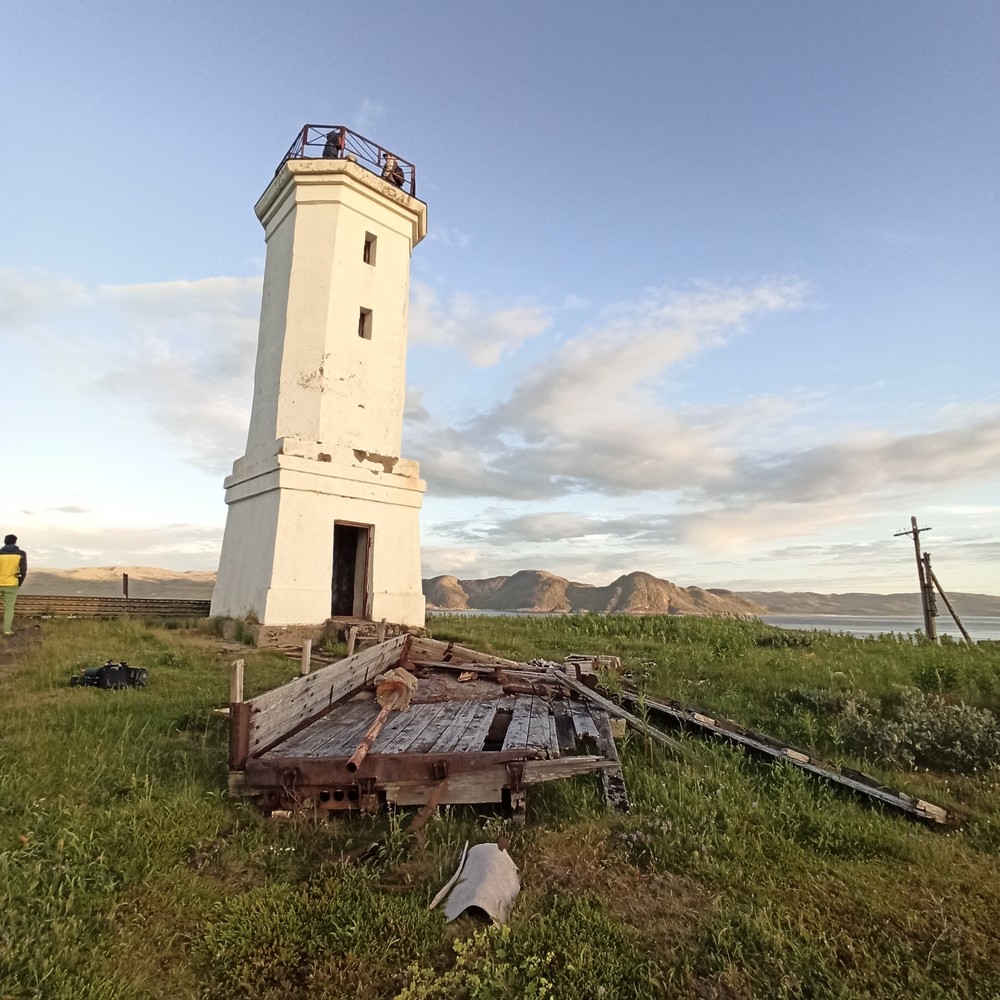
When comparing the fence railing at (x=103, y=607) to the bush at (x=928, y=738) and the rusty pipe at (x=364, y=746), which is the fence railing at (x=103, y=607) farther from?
the bush at (x=928, y=738)

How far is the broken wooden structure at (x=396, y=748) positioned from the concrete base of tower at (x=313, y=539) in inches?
262

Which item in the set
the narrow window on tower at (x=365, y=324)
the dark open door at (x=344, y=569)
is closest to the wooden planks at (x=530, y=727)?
the dark open door at (x=344, y=569)

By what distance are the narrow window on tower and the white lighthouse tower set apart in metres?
0.04

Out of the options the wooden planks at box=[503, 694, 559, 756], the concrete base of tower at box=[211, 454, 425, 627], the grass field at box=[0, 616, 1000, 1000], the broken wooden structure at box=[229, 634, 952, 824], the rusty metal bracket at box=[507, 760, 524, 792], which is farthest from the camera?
the concrete base of tower at box=[211, 454, 425, 627]

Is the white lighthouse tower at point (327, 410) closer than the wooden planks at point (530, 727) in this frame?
No

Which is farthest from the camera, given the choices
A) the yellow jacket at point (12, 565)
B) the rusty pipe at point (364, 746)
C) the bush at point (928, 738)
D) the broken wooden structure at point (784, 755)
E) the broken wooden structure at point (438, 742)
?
the yellow jacket at point (12, 565)

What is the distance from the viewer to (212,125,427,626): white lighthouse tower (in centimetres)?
1375

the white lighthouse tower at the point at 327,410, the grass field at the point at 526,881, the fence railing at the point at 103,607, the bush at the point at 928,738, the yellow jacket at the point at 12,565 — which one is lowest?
the grass field at the point at 526,881

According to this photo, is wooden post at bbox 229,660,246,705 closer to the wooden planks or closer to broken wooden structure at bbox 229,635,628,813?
broken wooden structure at bbox 229,635,628,813

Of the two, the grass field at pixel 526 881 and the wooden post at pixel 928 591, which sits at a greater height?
the wooden post at pixel 928 591

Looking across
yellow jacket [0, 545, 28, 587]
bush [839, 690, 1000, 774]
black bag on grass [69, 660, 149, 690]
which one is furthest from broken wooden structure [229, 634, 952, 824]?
yellow jacket [0, 545, 28, 587]

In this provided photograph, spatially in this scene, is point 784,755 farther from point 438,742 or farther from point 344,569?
point 344,569

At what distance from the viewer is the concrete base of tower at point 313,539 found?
1340cm

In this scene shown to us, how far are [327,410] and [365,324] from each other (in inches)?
116
